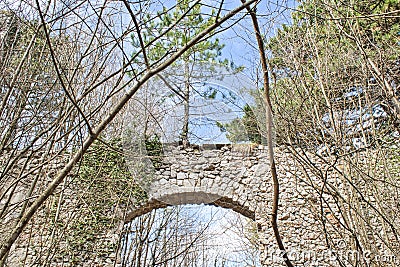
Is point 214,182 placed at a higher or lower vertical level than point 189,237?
higher

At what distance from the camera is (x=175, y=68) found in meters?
1.70

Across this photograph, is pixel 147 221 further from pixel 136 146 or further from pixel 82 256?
pixel 136 146

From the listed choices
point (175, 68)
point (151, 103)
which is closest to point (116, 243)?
point (151, 103)

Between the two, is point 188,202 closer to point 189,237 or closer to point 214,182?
point 214,182

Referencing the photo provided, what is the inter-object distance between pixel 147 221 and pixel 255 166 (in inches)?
66.7

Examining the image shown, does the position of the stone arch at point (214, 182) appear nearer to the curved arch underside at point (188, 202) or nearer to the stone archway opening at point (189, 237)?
the curved arch underside at point (188, 202)

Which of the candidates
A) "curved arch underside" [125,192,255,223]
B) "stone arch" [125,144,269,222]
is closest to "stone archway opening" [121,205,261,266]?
"curved arch underside" [125,192,255,223]

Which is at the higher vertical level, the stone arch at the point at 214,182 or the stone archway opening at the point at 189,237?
the stone arch at the point at 214,182

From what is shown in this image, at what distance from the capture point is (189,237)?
552cm

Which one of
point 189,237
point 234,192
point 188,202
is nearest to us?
point 234,192

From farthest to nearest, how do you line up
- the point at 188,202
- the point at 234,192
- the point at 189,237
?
the point at 189,237 → the point at 188,202 → the point at 234,192

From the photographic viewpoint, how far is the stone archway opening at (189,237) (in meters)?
5.02

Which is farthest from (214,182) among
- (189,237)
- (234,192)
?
(189,237)

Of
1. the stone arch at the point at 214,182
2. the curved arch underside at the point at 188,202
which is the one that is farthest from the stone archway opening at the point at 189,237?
the stone arch at the point at 214,182
